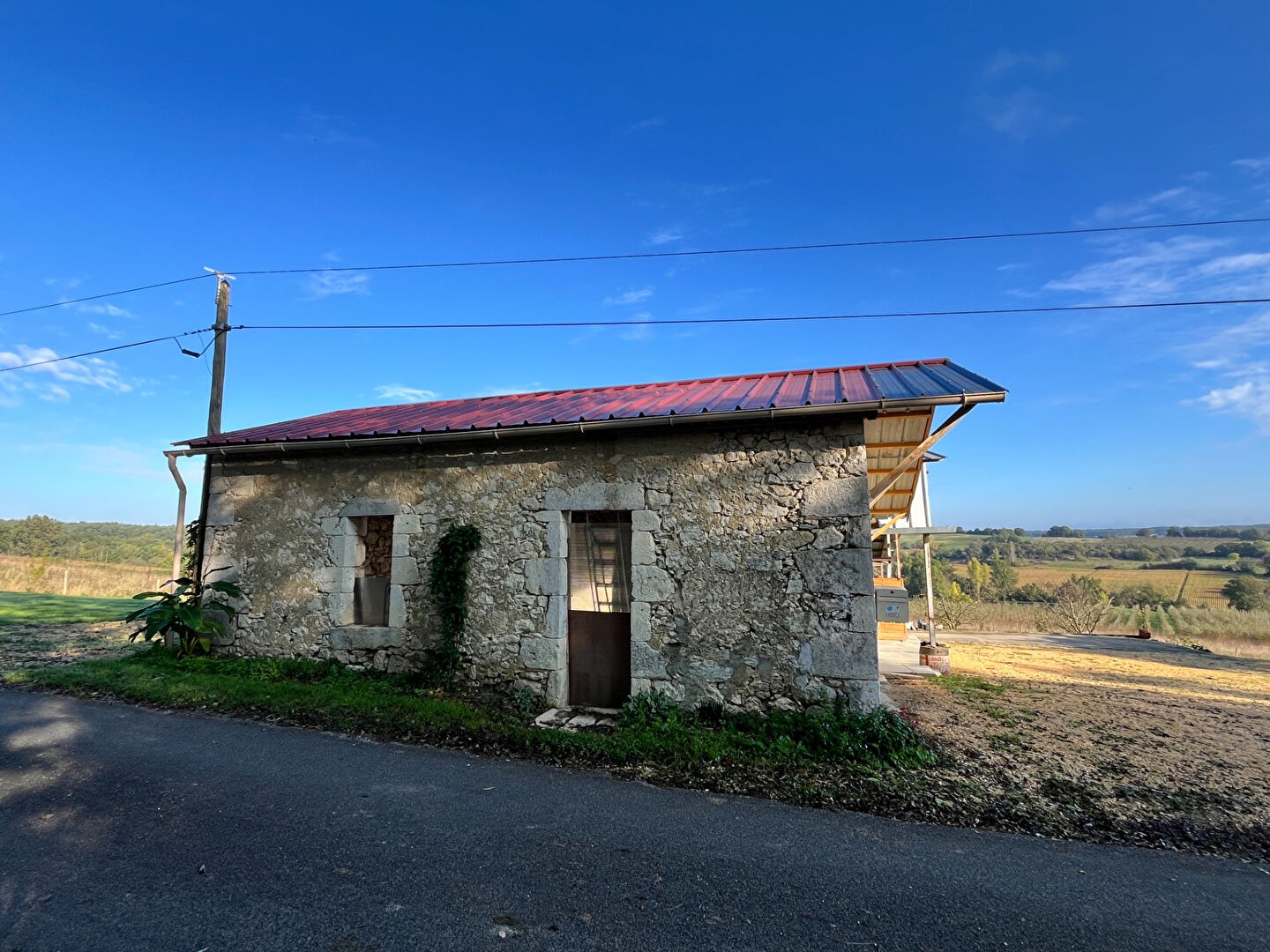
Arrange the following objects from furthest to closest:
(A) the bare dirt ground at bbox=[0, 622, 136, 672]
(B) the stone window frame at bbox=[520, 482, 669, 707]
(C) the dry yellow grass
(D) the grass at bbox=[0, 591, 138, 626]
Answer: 1. (C) the dry yellow grass
2. (D) the grass at bbox=[0, 591, 138, 626]
3. (A) the bare dirt ground at bbox=[0, 622, 136, 672]
4. (B) the stone window frame at bbox=[520, 482, 669, 707]

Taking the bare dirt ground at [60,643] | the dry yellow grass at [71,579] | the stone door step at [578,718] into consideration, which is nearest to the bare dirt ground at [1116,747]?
the stone door step at [578,718]

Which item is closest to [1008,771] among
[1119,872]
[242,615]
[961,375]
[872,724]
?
[872,724]

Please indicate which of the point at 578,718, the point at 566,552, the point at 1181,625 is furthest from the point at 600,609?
the point at 1181,625

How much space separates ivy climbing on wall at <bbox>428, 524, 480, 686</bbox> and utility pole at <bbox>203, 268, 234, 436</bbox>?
595cm

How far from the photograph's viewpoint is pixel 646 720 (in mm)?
5559

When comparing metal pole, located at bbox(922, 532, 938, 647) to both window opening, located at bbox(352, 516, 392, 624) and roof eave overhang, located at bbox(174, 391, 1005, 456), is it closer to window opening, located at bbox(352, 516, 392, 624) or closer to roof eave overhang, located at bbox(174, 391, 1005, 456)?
roof eave overhang, located at bbox(174, 391, 1005, 456)

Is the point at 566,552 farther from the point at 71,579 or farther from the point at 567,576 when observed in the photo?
the point at 71,579

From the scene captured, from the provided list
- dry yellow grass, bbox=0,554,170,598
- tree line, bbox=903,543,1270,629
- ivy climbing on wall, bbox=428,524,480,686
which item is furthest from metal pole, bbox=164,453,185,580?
tree line, bbox=903,543,1270,629

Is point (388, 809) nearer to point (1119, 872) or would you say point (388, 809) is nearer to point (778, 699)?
point (778, 699)

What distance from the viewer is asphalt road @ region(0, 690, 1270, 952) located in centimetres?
261

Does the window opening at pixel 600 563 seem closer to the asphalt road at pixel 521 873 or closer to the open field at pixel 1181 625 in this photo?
the asphalt road at pixel 521 873

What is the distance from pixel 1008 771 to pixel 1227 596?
32.7 m

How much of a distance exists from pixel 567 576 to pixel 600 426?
5.67ft

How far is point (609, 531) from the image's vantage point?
6648 millimetres
